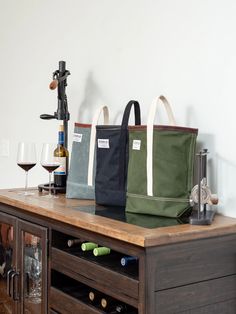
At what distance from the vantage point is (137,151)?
1.65 metres

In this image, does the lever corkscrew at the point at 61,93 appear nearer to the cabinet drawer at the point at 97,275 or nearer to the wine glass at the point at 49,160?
the wine glass at the point at 49,160

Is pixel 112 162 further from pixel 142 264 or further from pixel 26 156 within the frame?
pixel 142 264

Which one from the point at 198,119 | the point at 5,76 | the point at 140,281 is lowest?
the point at 140,281

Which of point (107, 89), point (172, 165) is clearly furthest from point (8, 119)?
point (172, 165)

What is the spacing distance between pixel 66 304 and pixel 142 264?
49 cm

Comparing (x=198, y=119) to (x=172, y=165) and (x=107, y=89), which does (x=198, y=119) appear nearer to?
(x=172, y=165)

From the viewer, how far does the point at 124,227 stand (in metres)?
1.38

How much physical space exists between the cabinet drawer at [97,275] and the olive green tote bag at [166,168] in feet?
0.88

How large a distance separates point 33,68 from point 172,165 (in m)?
1.55

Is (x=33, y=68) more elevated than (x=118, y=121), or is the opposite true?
(x=33, y=68)

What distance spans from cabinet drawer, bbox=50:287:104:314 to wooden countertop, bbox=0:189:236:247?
10.1 inches

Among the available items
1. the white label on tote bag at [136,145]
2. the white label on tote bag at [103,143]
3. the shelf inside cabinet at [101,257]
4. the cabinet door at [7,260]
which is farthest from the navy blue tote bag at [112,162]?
the cabinet door at [7,260]

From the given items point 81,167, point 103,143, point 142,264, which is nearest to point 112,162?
point 103,143

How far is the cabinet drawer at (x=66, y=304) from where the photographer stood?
4.96ft
